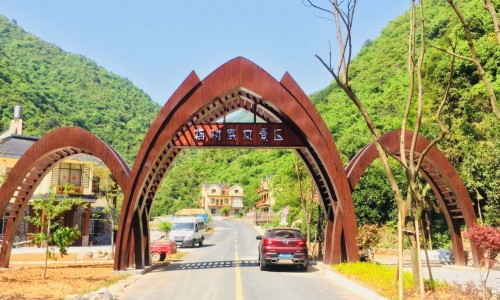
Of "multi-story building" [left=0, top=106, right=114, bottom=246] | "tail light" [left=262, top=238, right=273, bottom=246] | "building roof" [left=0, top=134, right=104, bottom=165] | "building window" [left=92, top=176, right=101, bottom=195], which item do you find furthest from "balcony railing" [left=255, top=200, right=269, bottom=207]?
"tail light" [left=262, top=238, right=273, bottom=246]

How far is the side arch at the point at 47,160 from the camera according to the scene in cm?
1572

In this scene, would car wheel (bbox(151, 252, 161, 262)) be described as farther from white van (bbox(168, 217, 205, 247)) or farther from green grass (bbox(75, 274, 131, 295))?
white van (bbox(168, 217, 205, 247))

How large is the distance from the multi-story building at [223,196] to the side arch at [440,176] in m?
84.7

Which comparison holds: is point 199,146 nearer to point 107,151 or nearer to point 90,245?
point 107,151

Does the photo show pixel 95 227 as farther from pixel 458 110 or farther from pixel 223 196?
pixel 223 196

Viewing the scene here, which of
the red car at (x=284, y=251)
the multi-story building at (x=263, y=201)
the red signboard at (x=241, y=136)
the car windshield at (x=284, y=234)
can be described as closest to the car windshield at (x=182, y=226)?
the car windshield at (x=284, y=234)

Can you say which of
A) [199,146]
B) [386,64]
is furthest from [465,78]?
[386,64]

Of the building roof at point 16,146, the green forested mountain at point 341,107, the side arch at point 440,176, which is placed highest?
the green forested mountain at point 341,107

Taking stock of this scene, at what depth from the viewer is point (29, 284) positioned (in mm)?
12273

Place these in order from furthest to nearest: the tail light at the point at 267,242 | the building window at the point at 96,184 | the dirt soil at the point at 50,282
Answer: the building window at the point at 96,184 < the tail light at the point at 267,242 < the dirt soil at the point at 50,282

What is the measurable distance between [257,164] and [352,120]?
43.6 meters

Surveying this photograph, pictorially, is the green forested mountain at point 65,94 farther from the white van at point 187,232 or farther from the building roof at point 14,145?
the white van at point 187,232

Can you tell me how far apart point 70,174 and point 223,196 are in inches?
2779

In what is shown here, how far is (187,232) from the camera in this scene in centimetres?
3344
